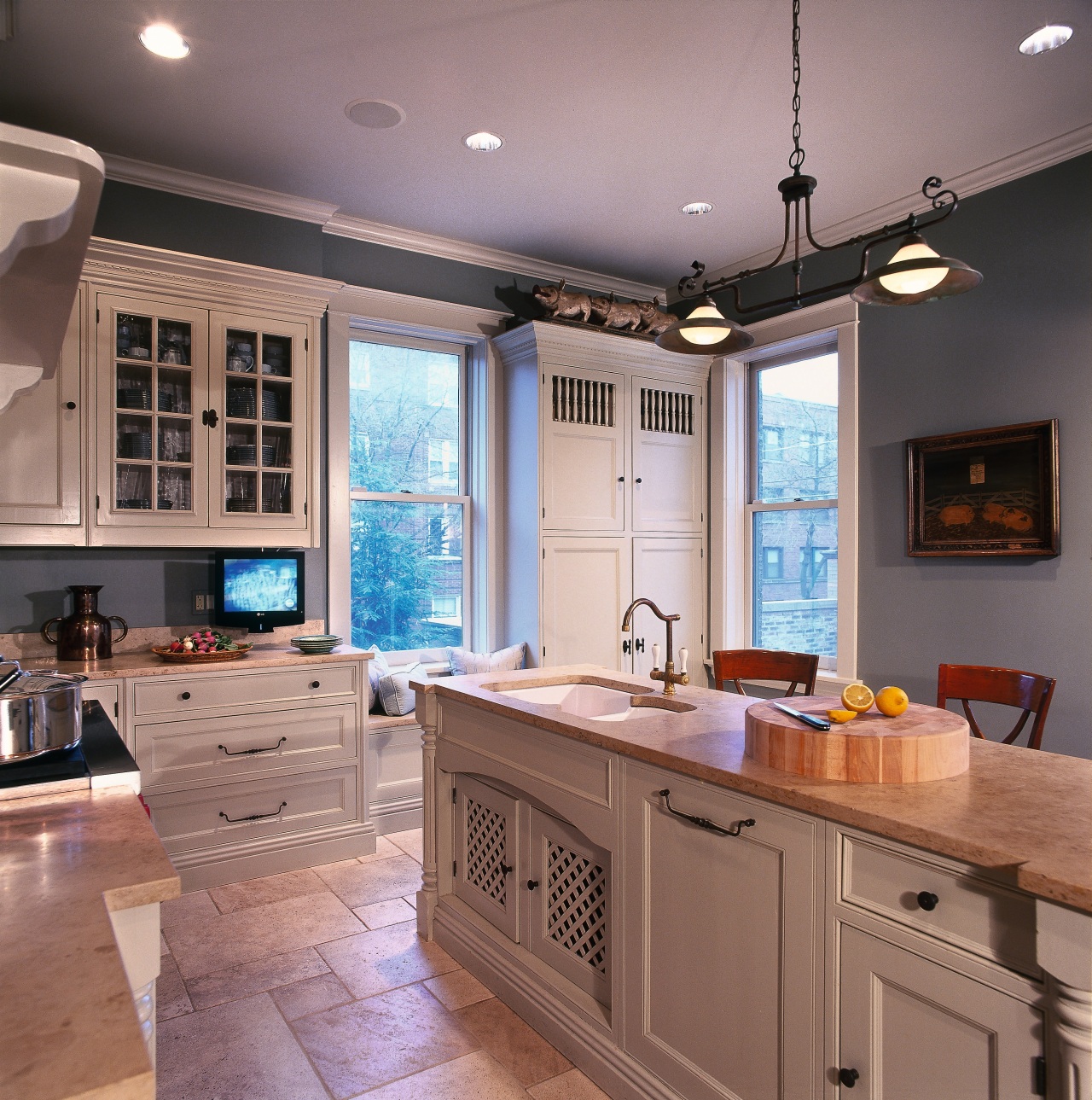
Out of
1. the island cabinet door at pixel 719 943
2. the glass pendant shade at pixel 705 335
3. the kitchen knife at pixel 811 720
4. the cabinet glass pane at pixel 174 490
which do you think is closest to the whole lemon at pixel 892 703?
the kitchen knife at pixel 811 720

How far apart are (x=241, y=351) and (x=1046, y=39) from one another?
3.15 m

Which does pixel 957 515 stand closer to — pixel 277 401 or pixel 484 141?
pixel 484 141

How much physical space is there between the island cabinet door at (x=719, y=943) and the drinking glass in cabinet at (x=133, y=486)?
7.87 ft

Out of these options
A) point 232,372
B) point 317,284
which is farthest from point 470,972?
point 317,284

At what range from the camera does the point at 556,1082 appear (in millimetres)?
2111

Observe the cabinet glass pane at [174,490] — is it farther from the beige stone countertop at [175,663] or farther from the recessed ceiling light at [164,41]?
the recessed ceiling light at [164,41]

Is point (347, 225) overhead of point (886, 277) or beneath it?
overhead

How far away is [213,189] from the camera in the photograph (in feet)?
11.8

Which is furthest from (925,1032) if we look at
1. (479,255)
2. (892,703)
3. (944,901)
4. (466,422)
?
(479,255)

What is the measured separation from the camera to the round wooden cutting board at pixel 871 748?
1548 mm

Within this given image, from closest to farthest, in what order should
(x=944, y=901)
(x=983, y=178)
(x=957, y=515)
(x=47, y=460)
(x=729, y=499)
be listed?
1. (x=944, y=901)
2. (x=47, y=460)
3. (x=983, y=178)
4. (x=957, y=515)
5. (x=729, y=499)

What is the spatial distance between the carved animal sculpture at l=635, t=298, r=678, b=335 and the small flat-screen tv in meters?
2.31

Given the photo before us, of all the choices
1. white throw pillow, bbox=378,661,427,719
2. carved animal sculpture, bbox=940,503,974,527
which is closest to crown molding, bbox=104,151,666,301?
white throw pillow, bbox=378,661,427,719

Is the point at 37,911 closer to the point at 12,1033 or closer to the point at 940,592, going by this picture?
the point at 12,1033
